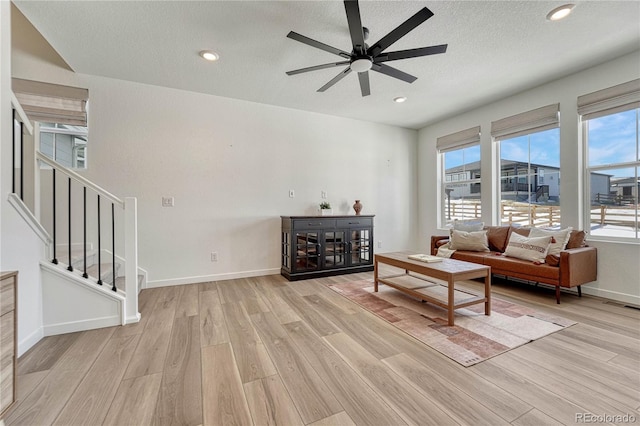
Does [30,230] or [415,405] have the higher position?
[30,230]

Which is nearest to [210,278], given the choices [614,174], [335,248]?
[335,248]

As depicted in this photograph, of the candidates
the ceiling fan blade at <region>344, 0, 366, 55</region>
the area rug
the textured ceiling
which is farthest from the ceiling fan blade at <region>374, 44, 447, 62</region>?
the area rug

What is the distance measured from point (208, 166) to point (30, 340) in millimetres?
2513

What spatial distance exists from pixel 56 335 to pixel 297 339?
201 centimetres

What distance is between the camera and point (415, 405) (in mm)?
1414

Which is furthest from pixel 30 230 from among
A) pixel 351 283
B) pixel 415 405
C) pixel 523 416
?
pixel 523 416

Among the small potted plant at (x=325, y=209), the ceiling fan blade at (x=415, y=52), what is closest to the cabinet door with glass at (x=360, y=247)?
the small potted plant at (x=325, y=209)

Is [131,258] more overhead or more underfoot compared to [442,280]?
more overhead

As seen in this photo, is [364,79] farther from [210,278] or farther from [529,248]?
[210,278]

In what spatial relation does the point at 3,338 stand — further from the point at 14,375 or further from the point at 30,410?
the point at 30,410

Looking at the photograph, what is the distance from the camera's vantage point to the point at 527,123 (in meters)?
3.76

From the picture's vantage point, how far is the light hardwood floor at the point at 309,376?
4.45 feet

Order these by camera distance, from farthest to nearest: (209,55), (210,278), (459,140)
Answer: (459,140) < (210,278) < (209,55)

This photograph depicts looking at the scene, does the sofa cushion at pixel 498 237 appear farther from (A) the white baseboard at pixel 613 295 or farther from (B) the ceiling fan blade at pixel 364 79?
(B) the ceiling fan blade at pixel 364 79
